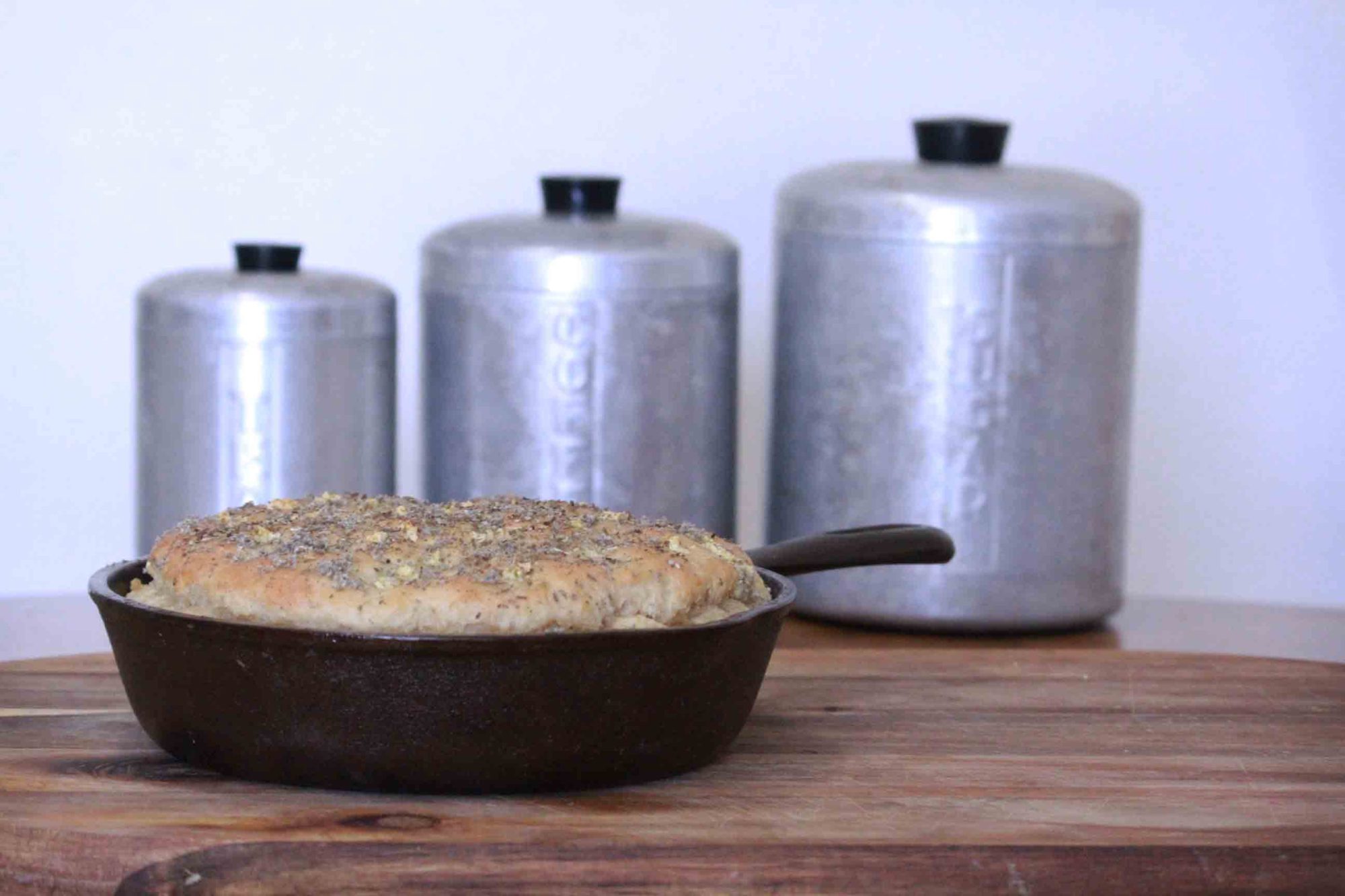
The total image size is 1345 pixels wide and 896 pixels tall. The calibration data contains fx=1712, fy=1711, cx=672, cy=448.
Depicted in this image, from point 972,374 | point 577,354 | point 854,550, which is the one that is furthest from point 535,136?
point 854,550

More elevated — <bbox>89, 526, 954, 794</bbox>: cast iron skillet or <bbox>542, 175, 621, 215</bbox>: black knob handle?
<bbox>542, 175, 621, 215</bbox>: black knob handle

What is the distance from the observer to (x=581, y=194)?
5.00 ft

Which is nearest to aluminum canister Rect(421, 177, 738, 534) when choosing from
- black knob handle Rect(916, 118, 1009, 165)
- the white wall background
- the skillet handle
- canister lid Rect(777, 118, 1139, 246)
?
canister lid Rect(777, 118, 1139, 246)

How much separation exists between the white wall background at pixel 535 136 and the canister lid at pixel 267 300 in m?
0.73

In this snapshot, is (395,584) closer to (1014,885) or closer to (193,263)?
(1014,885)

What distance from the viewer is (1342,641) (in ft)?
4.90

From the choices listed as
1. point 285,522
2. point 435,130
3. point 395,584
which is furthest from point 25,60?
point 395,584

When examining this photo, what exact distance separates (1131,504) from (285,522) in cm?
168

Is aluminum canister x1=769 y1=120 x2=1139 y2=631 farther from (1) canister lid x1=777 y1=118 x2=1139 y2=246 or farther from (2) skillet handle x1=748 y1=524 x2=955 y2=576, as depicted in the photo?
(2) skillet handle x1=748 y1=524 x2=955 y2=576

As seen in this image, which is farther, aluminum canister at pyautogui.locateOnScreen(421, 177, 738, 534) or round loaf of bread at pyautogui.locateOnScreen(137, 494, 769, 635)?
aluminum canister at pyautogui.locateOnScreen(421, 177, 738, 534)

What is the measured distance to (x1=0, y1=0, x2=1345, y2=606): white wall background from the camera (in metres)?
2.18

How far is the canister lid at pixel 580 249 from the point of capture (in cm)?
145

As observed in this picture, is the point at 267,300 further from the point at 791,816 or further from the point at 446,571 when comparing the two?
the point at 791,816

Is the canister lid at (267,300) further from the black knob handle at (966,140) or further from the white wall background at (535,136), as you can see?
the white wall background at (535,136)
